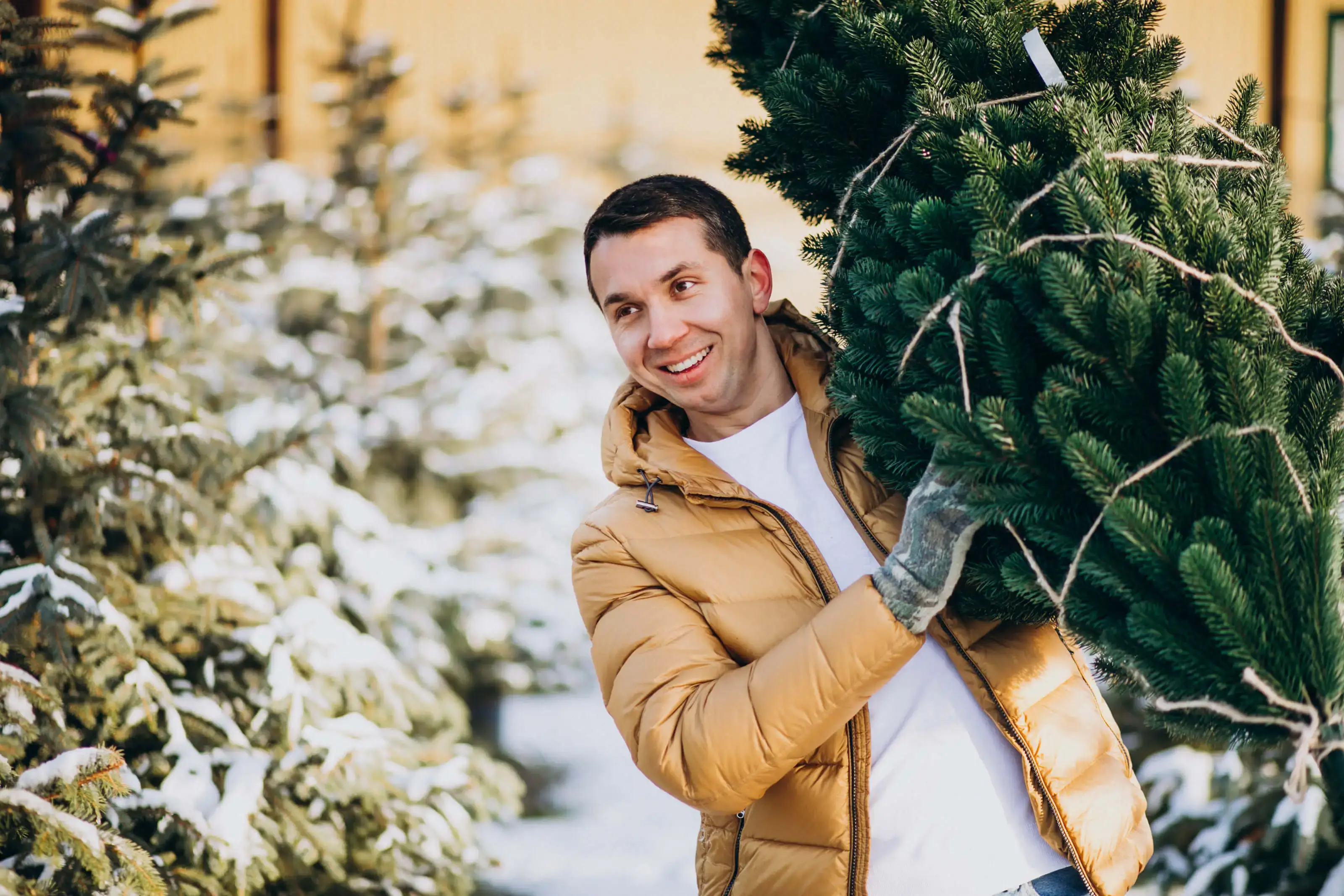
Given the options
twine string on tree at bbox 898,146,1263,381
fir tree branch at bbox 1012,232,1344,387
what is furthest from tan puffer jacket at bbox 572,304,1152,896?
fir tree branch at bbox 1012,232,1344,387

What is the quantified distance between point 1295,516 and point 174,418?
8.92ft

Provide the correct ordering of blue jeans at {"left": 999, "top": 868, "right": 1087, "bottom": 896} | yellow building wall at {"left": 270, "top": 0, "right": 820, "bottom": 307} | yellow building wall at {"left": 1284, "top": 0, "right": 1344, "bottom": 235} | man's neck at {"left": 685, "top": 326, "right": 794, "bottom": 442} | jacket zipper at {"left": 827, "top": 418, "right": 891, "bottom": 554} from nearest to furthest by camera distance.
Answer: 1. blue jeans at {"left": 999, "top": 868, "right": 1087, "bottom": 896}
2. jacket zipper at {"left": 827, "top": 418, "right": 891, "bottom": 554}
3. man's neck at {"left": 685, "top": 326, "right": 794, "bottom": 442}
4. yellow building wall at {"left": 1284, "top": 0, "right": 1344, "bottom": 235}
5. yellow building wall at {"left": 270, "top": 0, "right": 820, "bottom": 307}

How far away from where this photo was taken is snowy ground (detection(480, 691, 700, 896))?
4.56m

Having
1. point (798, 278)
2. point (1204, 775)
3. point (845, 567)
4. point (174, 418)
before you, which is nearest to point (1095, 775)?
point (845, 567)

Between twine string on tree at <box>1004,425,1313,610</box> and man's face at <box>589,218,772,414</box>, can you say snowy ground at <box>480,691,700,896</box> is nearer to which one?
man's face at <box>589,218,772,414</box>

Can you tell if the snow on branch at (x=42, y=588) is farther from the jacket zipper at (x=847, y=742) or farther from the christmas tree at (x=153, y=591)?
the jacket zipper at (x=847, y=742)

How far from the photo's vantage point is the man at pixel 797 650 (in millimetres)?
1516

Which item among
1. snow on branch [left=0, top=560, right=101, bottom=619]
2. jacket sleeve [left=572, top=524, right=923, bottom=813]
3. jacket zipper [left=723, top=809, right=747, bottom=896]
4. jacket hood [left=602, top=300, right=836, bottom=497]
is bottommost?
jacket zipper [left=723, top=809, right=747, bottom=896]

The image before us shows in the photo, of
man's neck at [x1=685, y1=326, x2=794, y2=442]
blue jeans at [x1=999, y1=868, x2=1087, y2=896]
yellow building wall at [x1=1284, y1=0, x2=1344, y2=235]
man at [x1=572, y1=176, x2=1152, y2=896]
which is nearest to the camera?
man at [x1=572, y1=176, x2=1152, y2=896]

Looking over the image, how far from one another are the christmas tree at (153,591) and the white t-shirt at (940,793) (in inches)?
61.3

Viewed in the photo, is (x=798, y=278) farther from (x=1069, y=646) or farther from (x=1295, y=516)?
(x=1295, y=516)

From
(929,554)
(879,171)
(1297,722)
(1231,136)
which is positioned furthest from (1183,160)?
(1297,722)

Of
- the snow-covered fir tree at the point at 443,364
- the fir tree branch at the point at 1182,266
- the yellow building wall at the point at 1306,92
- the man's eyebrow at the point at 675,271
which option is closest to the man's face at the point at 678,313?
the man's eyebrow at the point at 675,271

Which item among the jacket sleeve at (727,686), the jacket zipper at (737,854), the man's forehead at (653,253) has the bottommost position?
the jacket zipper at (737,854)
